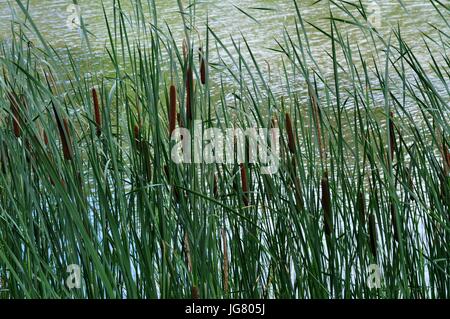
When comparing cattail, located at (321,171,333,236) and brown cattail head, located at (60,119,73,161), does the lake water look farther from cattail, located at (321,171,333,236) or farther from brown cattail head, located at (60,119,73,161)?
brown cattail head, located at (60,119,73,161)

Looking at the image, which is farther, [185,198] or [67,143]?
[185,198]

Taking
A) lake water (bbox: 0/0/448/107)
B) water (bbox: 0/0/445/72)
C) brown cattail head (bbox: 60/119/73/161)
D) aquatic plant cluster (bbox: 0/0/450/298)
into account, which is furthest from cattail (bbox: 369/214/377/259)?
water (bbox: 0/0/445/72)

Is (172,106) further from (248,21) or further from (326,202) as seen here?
(248,21)

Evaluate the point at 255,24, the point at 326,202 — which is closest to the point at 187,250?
the point at 326,202

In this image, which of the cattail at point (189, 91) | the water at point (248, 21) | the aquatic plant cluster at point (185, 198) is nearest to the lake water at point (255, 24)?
the water at point (248, 21)

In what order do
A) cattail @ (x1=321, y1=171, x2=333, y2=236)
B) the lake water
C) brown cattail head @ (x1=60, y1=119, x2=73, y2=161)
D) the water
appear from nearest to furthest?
brown cattail head @ (x1=60, y1=119, x2=73, y2=161), cattail @ (x1=321, y1=171, x2=333, y2=236), the lake water, the water

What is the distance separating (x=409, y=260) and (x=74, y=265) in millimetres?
701

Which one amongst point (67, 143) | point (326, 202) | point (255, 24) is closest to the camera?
point (67, 143)

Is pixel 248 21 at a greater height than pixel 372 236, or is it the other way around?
pixel 372 236

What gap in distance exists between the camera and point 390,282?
1.73m
